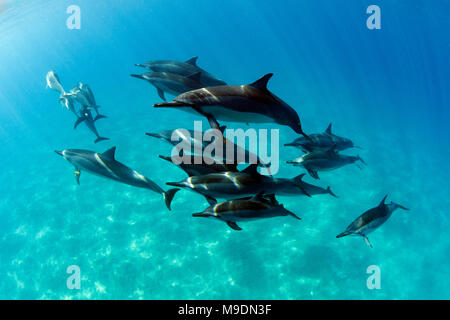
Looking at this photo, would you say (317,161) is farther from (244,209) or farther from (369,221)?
(244,209)

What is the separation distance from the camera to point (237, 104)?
3.31 m

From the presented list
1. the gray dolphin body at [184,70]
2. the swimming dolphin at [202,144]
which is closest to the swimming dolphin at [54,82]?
the gray dolphin body at [184,70]

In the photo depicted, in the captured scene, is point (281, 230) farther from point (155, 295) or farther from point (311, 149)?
point (311, 149)

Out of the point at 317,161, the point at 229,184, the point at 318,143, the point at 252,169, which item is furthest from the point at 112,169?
the point at 318,143

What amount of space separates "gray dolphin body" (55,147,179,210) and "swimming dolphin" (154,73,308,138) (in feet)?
7.86

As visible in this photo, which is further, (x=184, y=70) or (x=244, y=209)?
(x=184, y=70)

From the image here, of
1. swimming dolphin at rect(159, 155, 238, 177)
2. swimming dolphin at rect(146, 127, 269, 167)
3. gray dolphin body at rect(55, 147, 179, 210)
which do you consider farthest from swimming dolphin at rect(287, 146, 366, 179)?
gray dolphin body at rect(55, 147, 179, 210)

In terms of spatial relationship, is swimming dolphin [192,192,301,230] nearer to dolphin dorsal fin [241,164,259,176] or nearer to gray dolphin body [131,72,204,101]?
dolphin dorsal fin [241,164,259,176]

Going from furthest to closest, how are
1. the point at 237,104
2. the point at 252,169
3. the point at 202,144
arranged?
the point at 202,144 → the point at 252,169 → the point at 237,104

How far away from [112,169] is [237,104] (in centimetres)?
349

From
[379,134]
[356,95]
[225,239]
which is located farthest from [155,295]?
[356,95]

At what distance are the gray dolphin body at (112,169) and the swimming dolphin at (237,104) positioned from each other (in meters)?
2.40

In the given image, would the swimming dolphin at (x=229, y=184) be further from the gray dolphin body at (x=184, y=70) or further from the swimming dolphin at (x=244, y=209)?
the gray dolphin body at (x=184, y=70)

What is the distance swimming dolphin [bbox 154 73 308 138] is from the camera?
3193mm
